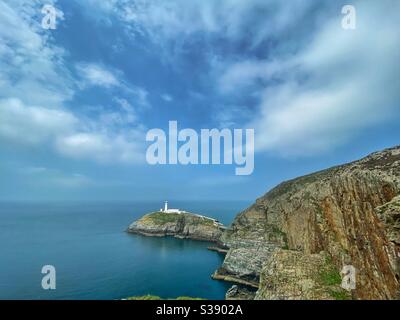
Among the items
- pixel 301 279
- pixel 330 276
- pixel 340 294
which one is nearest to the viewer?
pixel 340 294

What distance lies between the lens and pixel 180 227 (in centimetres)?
13838

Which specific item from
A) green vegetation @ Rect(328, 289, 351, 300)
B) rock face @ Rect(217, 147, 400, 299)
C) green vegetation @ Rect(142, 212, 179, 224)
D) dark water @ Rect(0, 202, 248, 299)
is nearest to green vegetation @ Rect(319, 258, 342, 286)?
rock face @ Rect(217, 147, 400, 299)

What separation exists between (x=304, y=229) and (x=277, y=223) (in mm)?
39438

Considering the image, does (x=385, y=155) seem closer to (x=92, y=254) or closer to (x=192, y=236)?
(x=92, y=254)

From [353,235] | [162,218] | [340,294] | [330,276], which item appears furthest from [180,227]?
[340,294]

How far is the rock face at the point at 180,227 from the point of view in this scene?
13150 centimetres

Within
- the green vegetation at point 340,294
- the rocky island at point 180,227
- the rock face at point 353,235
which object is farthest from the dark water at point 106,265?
the green vegetation at point 340,294

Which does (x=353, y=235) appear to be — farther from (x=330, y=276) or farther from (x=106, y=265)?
(x=106, y=265)

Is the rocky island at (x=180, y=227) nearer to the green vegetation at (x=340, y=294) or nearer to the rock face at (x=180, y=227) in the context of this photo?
the rock face at (x=180, y=227)

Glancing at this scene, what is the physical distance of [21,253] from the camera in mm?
100875

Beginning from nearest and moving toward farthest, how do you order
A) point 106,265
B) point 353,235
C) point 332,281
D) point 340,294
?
point 340,294 → point 353,235 → point 332,281 → point 106,265

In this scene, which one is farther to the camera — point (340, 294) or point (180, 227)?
point (180, 227)
